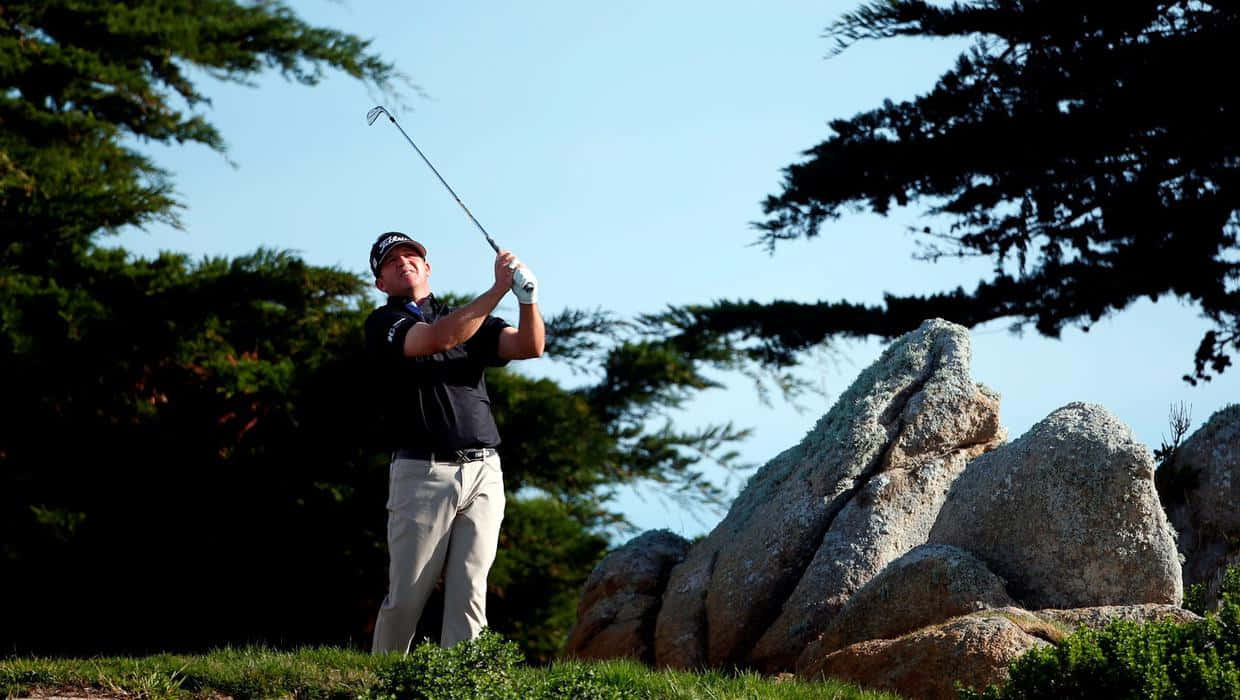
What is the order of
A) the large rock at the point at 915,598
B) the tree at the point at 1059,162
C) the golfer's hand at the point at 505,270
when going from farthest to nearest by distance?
the tree at the point at 1059,162 < the large rock at the point at 915,598 < the golfer's hand at the point at 505,270

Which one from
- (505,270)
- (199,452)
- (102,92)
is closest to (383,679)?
(505,270)

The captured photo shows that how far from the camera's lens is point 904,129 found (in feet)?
46.4

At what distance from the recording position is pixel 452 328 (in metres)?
5.93

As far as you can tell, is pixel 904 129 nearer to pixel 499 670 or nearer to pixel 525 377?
pixel 525 377

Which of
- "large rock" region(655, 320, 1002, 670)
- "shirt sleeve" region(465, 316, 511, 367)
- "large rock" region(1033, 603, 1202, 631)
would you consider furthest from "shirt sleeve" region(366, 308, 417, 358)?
"large rock" region(1033, 603, 1202, 631)

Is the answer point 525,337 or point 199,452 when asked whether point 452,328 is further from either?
point 199,452

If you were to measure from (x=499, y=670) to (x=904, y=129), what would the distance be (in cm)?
1062

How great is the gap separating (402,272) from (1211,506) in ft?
24.1

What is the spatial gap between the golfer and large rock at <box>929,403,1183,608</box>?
3.00 metres

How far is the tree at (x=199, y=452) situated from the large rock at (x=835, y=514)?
6071 millimetres

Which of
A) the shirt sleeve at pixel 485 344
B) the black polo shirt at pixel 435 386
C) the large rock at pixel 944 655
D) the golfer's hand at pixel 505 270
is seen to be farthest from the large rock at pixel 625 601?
the golfer's hand at pixel 505 270

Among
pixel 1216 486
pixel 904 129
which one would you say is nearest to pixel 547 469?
pixel 904 129

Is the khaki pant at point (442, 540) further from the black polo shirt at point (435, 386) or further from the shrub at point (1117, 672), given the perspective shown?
the shrub at point (1117, 672)

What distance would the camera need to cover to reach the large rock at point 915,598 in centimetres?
652
